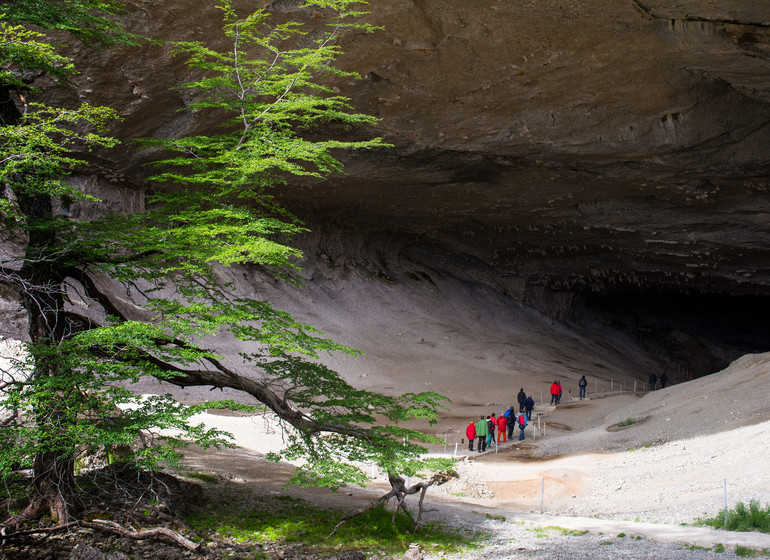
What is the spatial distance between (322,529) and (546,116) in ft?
52.4

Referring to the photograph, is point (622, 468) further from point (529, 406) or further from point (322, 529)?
point (322, 529)

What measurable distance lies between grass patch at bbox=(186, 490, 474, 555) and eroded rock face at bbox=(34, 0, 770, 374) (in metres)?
12.3

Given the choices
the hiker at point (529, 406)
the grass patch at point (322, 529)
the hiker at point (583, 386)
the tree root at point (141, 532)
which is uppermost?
the hiker at point (583, 386)

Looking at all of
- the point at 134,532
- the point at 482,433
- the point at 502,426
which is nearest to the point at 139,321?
the point at 134,532

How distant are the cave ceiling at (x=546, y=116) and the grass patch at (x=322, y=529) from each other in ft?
39.9

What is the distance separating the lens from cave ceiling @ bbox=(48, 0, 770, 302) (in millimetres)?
15578

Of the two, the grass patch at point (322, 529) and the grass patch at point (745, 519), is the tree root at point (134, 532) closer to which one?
the grass patch at point (322, 529)

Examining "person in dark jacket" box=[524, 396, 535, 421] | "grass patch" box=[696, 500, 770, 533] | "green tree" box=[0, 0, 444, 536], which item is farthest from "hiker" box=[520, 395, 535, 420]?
"green tree" box=[0, 0, 444, 536]

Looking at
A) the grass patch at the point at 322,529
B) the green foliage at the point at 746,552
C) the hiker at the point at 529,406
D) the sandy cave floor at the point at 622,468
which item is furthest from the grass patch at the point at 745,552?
the hiker at the point at 529,406

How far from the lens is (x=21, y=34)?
693 cm

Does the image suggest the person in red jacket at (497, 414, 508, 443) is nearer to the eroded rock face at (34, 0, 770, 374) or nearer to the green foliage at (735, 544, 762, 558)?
the eroded rock face at (34, 0, 770, 374)

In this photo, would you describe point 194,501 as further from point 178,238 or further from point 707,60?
point 707,60

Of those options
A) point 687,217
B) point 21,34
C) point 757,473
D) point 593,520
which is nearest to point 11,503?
point 21,34

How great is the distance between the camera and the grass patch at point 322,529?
8227 mm
